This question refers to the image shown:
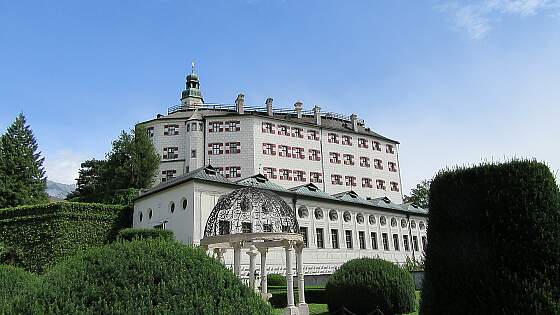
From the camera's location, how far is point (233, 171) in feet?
202

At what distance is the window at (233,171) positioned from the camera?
201 ft

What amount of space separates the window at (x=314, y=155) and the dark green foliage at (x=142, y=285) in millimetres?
57477

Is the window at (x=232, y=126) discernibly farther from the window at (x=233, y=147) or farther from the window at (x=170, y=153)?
the window at (x=170, y=153)

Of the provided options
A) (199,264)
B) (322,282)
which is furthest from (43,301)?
(322,282)

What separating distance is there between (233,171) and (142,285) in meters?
54.2

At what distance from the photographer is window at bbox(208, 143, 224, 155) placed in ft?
205

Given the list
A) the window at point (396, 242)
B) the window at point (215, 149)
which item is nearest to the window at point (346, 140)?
the window at point (215, 149)

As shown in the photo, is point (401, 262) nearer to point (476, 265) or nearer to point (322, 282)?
point (322, 282)

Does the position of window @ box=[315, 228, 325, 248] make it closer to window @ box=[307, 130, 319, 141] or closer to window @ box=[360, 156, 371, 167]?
window @ box=[307, 130, 319, 141]

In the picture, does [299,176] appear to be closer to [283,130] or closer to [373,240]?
[283,130]

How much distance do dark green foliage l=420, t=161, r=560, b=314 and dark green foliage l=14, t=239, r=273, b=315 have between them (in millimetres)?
4173

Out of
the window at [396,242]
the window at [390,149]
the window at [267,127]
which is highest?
the window at [267,127]

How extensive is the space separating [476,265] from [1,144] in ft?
186

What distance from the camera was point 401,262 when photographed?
5069 centimetres
